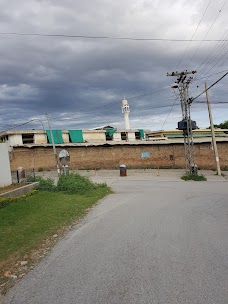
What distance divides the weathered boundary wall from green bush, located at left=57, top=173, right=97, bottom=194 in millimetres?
20752

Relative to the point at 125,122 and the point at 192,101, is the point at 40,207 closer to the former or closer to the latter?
the point at 192,101

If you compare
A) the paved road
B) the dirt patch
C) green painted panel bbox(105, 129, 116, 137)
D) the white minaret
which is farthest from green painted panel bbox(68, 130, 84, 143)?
the dirt patch

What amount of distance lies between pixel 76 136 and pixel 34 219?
43.3m

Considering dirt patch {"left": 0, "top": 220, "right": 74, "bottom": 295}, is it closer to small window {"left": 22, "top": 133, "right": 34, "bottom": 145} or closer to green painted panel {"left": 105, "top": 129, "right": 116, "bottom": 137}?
small window {"left": 22, "top": 133, "right": 34, "bottom": 145}

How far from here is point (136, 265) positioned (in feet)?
19.6

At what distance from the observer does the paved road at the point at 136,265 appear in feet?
15.5

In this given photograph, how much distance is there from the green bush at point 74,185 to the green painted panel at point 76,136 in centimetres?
3313

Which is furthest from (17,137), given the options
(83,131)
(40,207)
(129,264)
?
(129,264)

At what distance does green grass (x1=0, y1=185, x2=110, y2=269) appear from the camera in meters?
7.75

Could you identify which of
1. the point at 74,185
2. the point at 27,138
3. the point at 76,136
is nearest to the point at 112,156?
the point at 76,136

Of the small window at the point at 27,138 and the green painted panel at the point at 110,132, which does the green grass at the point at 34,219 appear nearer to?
Answer: the small window at the point at 27,138

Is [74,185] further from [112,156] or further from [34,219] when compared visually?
[112,156]

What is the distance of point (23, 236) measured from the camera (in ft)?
28.0

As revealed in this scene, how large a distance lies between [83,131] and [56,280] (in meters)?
49.9
